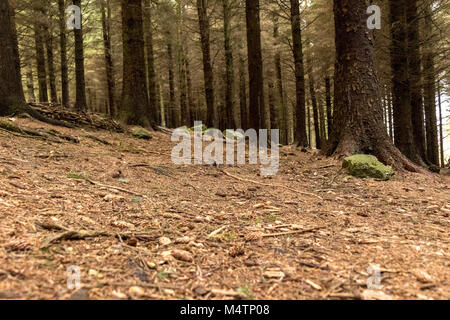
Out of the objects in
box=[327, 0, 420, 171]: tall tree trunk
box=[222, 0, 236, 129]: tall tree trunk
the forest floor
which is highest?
box=[222, 0, 236, 129]: tall tree trunk

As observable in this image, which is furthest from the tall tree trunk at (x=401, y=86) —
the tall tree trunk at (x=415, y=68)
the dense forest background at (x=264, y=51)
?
the tall tree trunk at (x=415, y=68)

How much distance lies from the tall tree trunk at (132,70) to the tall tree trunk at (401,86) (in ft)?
24.5

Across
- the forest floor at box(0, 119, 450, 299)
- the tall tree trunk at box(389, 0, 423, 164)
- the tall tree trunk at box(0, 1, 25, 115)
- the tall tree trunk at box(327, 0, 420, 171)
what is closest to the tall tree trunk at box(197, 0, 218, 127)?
the tall tree trunk at box(327, 0, 420, 171)

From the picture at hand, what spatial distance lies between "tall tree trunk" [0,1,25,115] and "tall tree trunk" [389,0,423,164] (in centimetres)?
973

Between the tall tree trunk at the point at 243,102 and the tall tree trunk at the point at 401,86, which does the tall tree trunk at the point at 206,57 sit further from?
the tall tree trunk at the point at 401,86

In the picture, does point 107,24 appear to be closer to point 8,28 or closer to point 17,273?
point 8,28

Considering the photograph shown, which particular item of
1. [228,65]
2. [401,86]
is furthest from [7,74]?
[401,86]

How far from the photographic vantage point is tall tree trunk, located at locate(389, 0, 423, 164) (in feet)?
28.3

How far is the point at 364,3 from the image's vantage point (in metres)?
5.84

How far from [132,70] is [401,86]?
8.02m

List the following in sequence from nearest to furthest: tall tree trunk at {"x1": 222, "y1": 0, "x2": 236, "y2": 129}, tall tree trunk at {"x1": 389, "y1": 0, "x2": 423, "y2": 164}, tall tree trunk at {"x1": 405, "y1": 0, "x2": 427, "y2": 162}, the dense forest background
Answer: the dense forest background < tall tree trunk at {"x1": 389, "y1": 0, "x2": 423, "y2": 164} < tall tree trunk at {"x1": 405, "y1": 0, "x2": 427, "y2": 162} < tall tree trunk at {"x1": 222, "y1": 0, "x2": 236, "y2": 129}

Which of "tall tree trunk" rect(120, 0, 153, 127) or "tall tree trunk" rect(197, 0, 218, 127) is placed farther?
"tall tree trunk" rect(197, 0, 218, 127)

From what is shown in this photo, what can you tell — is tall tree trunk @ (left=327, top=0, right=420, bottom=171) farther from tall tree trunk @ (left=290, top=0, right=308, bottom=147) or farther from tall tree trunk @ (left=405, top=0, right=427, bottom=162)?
tall tree trunk @ (left=290, top=0, right=308, bottom=147)

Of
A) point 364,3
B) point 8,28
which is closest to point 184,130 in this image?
point 8,28
